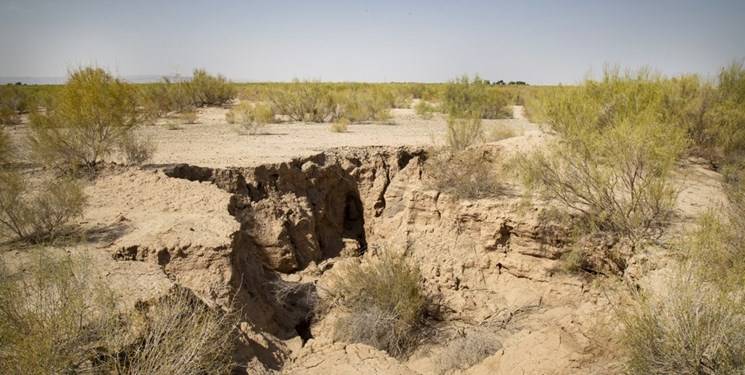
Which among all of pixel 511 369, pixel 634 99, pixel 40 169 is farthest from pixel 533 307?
pixel 40 169

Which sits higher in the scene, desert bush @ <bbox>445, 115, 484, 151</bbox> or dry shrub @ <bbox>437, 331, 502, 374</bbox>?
desert bush @ <bbox>445, 115, 484, 151</bbox>

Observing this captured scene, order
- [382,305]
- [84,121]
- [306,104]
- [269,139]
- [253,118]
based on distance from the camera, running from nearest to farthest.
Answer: [382,305], [84,121], [269,139], [253,118], [306,104]

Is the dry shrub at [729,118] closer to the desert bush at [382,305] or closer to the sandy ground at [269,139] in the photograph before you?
the sandy ground at [269,139]

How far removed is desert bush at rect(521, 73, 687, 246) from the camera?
18.2 feet

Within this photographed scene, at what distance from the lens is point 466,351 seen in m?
5.45

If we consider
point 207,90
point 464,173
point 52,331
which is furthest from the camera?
point 207,90

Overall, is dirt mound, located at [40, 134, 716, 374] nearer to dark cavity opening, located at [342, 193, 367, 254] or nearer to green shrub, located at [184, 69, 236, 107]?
dark cavity opening, located at [342, 193, 367, 254]

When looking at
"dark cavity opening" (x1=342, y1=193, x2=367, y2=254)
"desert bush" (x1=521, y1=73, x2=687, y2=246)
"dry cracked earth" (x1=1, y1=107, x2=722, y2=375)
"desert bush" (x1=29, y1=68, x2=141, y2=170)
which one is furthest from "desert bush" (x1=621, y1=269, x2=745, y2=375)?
"desert bush" (x1=29, y1=68, x2=141, y2=170)

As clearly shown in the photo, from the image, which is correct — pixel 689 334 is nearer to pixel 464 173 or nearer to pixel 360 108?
pixel 464 173

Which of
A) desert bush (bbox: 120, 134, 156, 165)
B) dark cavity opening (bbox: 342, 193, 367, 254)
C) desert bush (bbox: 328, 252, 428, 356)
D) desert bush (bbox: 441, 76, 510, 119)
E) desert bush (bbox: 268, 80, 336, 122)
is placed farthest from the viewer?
desert bush (bbox: 441, 76, 510, 119)

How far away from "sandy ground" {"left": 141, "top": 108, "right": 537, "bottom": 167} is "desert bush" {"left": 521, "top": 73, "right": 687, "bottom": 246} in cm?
359

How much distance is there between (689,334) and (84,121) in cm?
935

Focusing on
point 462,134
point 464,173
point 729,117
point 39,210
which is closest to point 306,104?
point 462,134

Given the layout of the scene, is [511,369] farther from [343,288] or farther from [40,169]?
[40,169]
